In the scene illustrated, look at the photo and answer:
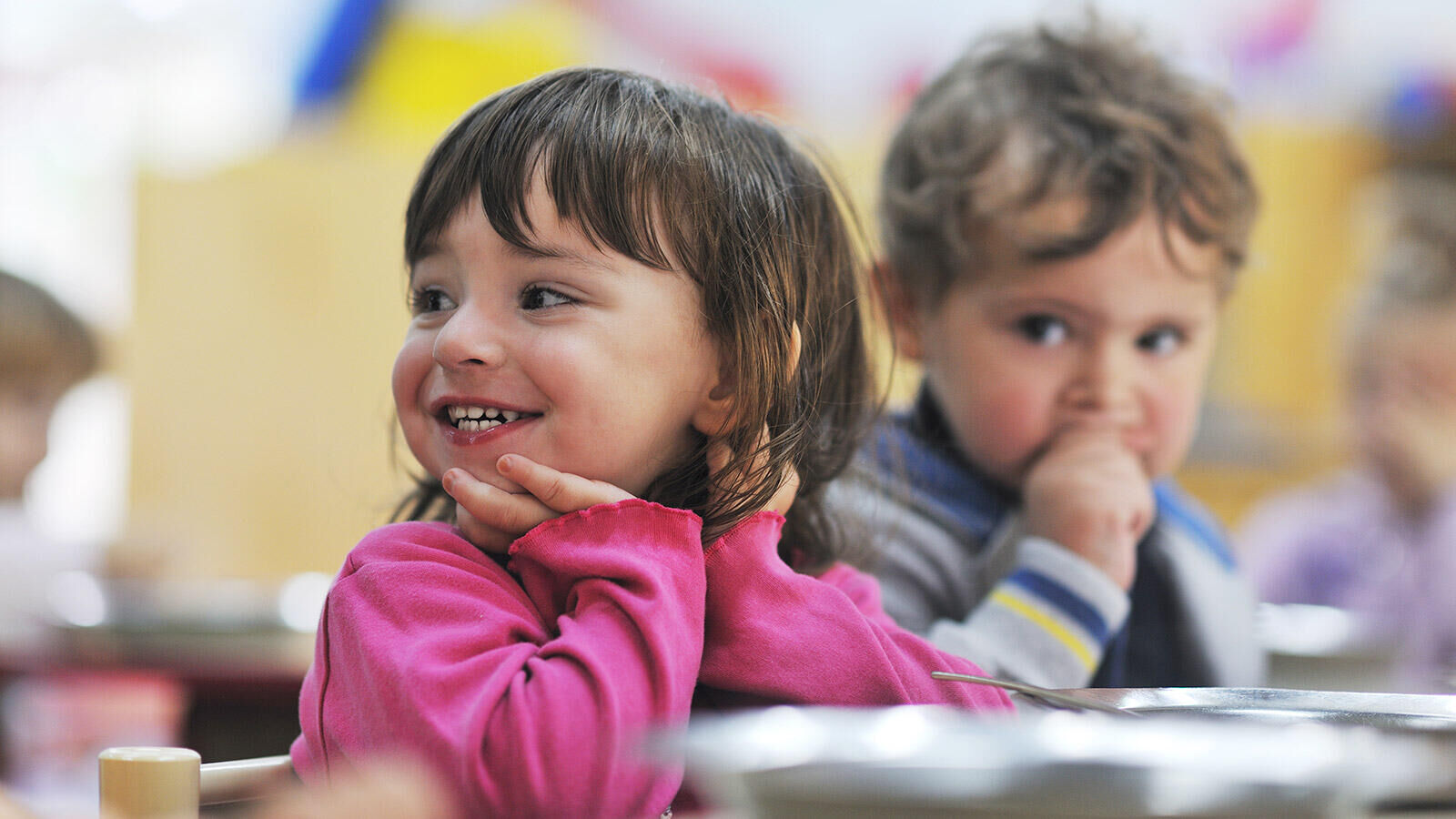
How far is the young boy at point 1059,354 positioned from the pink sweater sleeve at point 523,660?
236mm

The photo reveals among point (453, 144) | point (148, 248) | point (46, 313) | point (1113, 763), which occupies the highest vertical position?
point (148, 248)

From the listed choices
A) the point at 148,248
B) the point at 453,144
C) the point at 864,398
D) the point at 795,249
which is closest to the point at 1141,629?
the point at 864,398

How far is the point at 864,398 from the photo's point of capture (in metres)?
0.69

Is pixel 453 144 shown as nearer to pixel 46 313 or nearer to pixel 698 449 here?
pixel 698 449

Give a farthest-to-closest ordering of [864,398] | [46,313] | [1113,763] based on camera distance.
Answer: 1. [46,313]
2. [864,398]
3. [1113,763]

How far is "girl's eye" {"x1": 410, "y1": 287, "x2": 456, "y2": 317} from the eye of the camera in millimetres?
542

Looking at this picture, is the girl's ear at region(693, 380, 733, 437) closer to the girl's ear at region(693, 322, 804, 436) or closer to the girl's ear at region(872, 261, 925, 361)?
the girl's ear at region(693, 322, 804, 436)

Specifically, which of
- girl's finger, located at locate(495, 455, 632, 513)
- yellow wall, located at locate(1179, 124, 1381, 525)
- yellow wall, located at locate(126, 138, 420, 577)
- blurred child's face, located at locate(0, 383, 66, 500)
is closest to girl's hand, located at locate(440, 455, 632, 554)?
girl's finger, located at locate(495, 455, 632, 513)

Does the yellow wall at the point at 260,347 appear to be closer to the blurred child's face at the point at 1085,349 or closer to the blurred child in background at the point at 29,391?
the blurred child in background at the point at 29,391

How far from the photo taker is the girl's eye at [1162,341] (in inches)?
29.6

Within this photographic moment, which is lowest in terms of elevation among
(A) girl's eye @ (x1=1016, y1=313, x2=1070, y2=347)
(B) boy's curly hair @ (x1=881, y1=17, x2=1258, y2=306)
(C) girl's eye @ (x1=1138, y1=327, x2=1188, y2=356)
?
(C) girl's eye @ (x1=1138, y1=327, x2=1188, y2=356)

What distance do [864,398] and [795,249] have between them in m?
0.12

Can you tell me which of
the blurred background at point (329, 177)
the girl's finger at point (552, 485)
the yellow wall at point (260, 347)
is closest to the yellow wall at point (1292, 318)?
the blurred background at point (329, 177)

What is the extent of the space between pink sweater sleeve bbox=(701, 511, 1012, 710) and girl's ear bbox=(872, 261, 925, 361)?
0.99 ft
